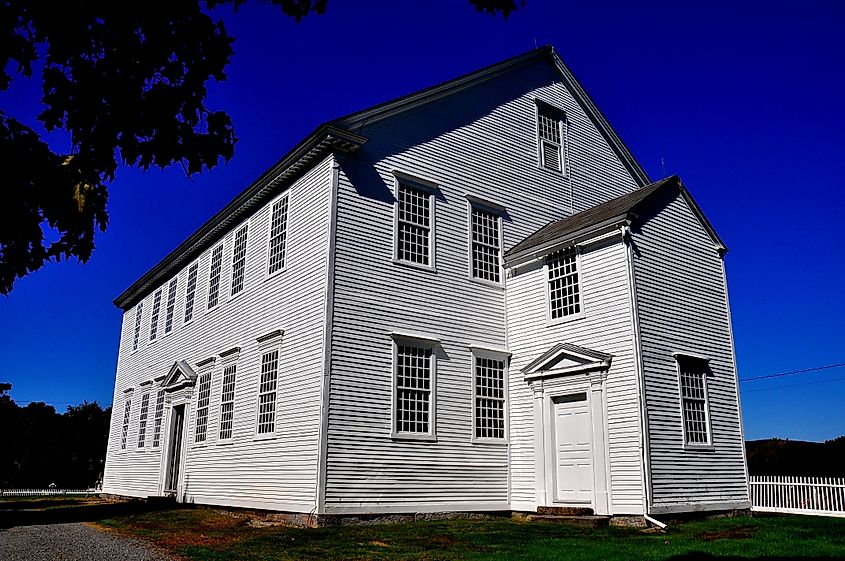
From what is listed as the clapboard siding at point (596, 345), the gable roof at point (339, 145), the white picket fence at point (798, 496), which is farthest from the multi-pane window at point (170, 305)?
the white picket fence at point (798, 496)

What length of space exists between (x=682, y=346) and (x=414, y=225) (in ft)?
22.9

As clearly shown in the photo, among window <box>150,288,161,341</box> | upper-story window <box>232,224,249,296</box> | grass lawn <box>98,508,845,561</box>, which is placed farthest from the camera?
window <box>150,288,161,341</box>

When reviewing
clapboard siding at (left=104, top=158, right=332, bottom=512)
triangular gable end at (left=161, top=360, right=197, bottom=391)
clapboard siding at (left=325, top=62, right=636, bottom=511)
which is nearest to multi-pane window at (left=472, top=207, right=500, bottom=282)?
clapboard siding at (left=325, top=62, right=636, bottom=511)

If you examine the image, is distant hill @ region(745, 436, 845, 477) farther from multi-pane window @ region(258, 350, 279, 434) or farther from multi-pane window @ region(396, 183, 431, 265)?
multi-pane window @ region(258, 350, 279, 434)

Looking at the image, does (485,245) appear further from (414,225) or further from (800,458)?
(800,458)

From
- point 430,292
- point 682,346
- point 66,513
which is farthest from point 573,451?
point 66,513

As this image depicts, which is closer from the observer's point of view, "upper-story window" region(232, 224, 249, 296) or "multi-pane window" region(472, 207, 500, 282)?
"multi-pane window" region(472, 207, 500, 282)

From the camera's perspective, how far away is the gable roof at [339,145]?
55.0ft

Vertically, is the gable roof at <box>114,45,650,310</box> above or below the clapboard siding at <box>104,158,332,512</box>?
above

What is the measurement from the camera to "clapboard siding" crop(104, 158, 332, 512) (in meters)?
15.7

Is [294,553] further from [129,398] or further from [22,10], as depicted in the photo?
[129,398]

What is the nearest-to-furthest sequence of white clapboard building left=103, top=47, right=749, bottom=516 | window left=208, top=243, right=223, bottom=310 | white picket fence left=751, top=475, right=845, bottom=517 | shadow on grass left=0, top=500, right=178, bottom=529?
white clapboard building left=103, top=47, right=749, bottom=516, shadow on grass left=0, top=500, right=178, bottom=529, white picket fence left=751, top=475, right=845, bottom=517, window left=208, top=243, right=223, bottom=310

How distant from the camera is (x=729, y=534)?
521 inches

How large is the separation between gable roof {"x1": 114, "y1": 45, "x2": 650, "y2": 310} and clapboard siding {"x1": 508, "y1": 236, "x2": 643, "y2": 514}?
5.35 meters
